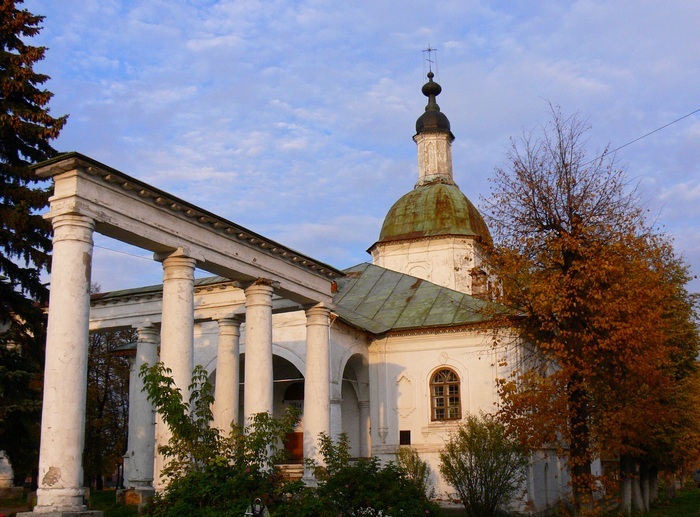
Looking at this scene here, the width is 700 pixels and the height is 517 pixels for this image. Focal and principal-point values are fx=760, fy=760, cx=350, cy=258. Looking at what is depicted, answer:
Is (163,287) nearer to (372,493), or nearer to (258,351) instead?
(258,351)

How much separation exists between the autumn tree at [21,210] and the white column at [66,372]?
396 centimetres

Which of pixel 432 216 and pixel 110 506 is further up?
pixel 432 216

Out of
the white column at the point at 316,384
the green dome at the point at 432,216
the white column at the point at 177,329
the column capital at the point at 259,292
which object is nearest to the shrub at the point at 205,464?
the white column at the point at 177,329

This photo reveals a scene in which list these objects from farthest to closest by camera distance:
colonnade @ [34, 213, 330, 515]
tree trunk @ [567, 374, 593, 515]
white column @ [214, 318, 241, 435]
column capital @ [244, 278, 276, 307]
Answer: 1. white column @ [214, 318, 241, 435]
2. column capital @ [244, 278, 276, 307]
3. tree trunk @ [567, 374, 593, 515]
4. colonnade @ [34, 213, 330, 515]

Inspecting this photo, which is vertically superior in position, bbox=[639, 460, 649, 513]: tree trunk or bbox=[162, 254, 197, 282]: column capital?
bbox=[162, 254, 197, 282]: column capital

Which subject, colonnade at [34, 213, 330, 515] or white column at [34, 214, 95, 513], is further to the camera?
colonnade at [34, 213, 330, 515]

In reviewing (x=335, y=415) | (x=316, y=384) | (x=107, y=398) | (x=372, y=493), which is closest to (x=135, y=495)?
(x=335, y=415)

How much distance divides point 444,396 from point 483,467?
5.51m

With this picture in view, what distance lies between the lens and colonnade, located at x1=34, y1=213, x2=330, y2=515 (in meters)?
10.5

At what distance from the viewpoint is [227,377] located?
17.3 meters

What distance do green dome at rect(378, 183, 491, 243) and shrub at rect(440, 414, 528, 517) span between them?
43.7 feet

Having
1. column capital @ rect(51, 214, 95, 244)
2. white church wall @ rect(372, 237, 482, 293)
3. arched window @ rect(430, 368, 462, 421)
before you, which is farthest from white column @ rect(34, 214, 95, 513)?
white church wall @ rect(372, 237, 482, 293)

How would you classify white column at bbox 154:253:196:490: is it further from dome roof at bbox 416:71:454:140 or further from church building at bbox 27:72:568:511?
dome roof at bbox 416:71:454:140

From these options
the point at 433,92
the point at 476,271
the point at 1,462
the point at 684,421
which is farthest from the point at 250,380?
the point at 433,92
